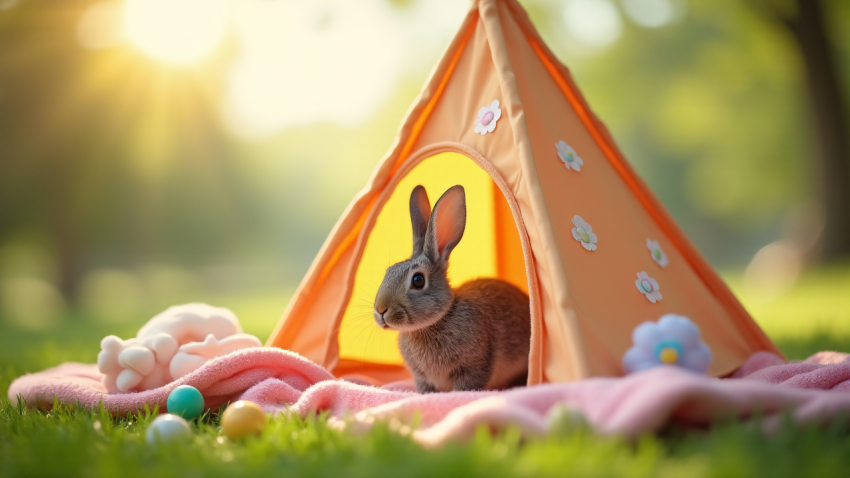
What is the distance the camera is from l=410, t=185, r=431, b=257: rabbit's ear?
10.2 ft

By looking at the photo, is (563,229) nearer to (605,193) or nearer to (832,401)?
(605,193)

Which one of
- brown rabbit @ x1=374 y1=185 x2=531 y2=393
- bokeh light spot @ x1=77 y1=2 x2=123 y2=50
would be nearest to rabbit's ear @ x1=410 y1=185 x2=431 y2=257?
brown rabbit @ x1=374 y1=185 x2=531 y2=393

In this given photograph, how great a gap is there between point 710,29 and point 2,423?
53.9ft

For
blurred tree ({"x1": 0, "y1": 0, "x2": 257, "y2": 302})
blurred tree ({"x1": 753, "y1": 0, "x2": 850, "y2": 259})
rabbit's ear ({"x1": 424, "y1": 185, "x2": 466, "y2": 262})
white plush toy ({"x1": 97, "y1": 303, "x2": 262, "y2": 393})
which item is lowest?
blurred tree ({"x1": 753, "y1": 0, "x2": 850, "y2": 259})

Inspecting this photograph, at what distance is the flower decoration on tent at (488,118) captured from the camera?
291cm

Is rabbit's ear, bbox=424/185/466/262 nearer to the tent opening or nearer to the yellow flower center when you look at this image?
the tent opening

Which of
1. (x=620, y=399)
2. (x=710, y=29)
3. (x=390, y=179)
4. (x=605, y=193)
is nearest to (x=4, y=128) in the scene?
(x=390, y=179)

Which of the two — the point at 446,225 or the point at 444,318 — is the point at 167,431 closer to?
the point at 444,318

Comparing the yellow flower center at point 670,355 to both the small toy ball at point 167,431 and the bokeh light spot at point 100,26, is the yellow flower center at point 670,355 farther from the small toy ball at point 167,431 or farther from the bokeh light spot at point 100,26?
the bokeh light spot at point 100,26

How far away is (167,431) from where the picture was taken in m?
1.93

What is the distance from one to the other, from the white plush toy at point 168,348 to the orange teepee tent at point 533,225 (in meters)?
0.35

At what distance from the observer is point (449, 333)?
296 cm

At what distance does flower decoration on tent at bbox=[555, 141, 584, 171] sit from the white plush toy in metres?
1.89

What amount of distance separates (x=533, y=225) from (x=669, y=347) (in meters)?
0.73
